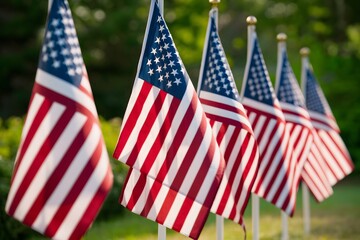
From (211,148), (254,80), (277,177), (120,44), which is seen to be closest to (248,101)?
(254,80)

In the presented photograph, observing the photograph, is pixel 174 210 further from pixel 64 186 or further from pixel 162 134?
pixel 64 186

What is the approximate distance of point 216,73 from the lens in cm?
807

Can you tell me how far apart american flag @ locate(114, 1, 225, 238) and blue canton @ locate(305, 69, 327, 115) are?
547 cm

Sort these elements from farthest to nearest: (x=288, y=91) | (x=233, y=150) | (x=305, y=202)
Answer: (x=305, y=202)
(x=288, y=91)
(x=233, y=150)

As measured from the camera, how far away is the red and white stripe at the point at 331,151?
11.7m

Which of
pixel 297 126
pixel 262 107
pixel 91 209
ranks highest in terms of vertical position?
pixel 91 209

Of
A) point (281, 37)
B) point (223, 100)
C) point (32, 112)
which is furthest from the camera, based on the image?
point (281, 37)

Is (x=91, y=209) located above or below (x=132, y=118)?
below

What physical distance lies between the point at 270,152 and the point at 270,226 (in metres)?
4.26

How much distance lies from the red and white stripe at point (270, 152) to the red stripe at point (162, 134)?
2.59 m

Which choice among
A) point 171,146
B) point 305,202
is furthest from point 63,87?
point 305,202

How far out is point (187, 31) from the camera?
29.3m

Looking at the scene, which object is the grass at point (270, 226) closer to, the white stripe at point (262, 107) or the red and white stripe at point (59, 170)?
the white stripe at point (262, 107)

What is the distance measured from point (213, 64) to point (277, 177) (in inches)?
79.1
